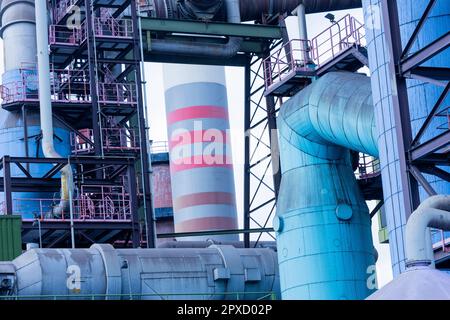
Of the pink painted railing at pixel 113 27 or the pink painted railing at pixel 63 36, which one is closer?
the pink painted railing at pixel 113 27

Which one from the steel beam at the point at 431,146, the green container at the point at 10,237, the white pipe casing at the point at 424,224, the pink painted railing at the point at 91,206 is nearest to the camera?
the white pipe casing at the point at 424,224

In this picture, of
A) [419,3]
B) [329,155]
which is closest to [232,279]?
[329,155]

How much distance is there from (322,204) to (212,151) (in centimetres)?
2406

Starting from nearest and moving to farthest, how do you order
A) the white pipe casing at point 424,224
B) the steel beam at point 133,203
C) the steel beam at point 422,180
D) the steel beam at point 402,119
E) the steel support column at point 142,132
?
the white pipe casing at point 424,224
the steel beam at point 422,180
the steel beam at point 402,119
the steel beam at point 133,203
the steel support column at point 142,132

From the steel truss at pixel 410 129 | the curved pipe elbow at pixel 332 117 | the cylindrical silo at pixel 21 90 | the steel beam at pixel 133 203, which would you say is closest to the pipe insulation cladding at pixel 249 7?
the cylindrical silo at pixel 21 90

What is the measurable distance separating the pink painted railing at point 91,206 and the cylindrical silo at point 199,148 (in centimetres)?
1106

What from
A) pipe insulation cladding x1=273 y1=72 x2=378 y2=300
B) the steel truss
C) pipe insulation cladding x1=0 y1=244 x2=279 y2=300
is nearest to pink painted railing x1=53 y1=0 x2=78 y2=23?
pipe insulation cladding x1=273 y1=72 x2=378 y2=300

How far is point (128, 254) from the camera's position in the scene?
36.9 meters

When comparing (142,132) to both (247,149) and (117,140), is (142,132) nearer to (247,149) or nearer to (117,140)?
(117,140)

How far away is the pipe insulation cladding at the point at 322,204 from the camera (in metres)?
35.3

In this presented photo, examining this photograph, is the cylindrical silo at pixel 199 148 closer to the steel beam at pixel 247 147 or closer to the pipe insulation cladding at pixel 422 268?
the steel beam at pixel 247 147

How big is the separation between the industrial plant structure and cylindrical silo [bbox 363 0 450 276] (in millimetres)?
50

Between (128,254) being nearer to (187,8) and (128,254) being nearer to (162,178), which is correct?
(187,8)
